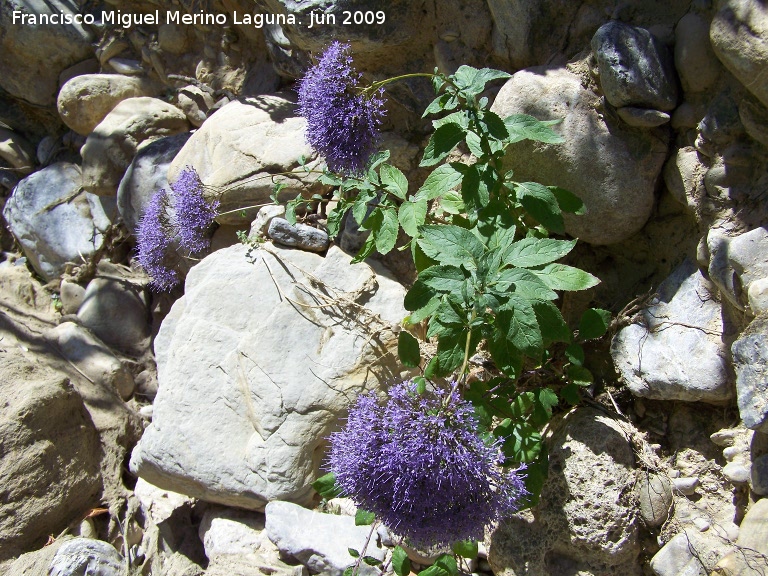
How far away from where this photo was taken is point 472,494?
2.33 meters

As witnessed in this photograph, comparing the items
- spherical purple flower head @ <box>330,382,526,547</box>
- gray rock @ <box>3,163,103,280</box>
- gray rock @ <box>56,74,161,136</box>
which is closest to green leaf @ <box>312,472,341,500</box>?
spherical purple flower head @ <box>330,382,526,547</box>

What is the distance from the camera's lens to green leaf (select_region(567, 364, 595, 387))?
2.89m

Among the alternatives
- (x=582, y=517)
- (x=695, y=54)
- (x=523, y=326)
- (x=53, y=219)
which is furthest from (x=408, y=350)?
(x=53, y=219)

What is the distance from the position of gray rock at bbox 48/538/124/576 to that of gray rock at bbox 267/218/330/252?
1912mm

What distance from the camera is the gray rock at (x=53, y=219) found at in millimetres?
5070

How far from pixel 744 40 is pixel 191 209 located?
298 cm

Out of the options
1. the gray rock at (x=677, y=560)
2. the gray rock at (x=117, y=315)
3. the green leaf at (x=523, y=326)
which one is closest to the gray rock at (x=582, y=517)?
the gray rock at (x=677, y=560)

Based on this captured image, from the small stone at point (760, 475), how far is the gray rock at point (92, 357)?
3740 mm

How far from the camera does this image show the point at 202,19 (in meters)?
4.73

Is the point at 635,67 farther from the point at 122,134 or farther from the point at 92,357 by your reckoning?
the point at 92,357

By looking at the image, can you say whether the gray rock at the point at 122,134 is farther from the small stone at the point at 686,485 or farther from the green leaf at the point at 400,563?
the small stone at the point at 686,485

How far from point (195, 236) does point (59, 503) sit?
1.73m

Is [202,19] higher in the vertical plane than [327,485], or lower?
higher

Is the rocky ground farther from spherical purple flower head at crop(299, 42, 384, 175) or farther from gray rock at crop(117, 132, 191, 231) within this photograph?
spherical purple flower head at crop(299, 42, 384, 175)
